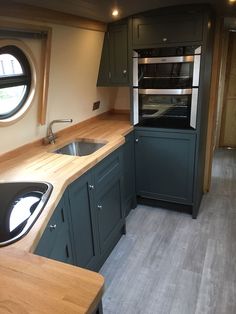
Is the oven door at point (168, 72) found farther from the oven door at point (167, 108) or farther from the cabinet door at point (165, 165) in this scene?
the cabinet door at point (165, 165)

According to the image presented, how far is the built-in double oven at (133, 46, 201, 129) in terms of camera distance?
8.04ft

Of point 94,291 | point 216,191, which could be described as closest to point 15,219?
point 94,291

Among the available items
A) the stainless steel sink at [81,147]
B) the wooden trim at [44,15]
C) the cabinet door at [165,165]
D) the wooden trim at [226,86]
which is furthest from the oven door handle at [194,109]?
the wooden trim at [226,86]

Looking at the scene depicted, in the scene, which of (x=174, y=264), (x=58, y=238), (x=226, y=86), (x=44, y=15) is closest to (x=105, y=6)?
(x=44, y=15)

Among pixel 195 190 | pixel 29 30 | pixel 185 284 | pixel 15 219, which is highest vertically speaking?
pixel 29 30

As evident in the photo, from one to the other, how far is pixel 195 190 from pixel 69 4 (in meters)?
2.06

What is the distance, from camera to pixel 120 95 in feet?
11.3

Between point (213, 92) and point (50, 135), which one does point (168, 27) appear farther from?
point (50, 135)

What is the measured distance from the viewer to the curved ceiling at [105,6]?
1.90m

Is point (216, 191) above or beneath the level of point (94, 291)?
beneath

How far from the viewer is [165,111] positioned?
8.98 ft

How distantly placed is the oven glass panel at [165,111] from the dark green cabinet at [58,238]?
1509 millimetres

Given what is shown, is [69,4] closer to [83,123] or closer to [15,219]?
[83,123]

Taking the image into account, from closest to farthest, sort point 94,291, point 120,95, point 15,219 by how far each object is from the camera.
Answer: point 94,291 → point 15,219 → point 120,95
